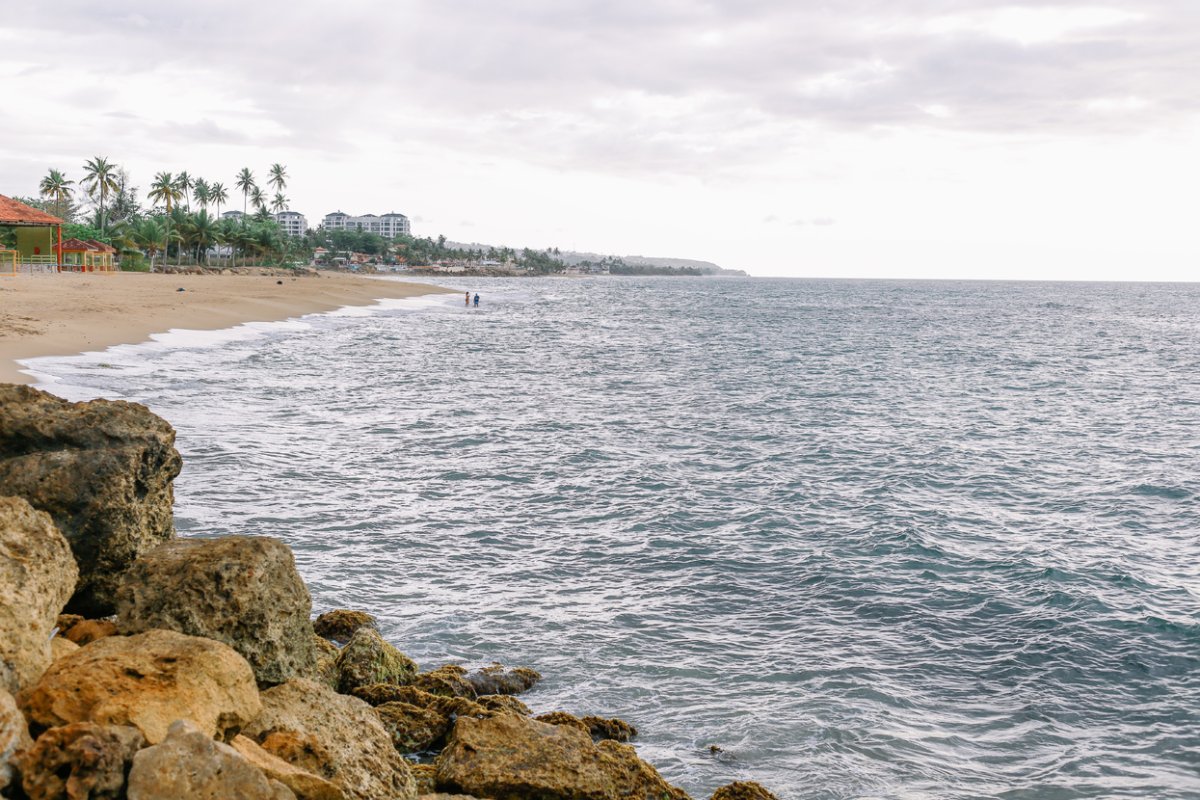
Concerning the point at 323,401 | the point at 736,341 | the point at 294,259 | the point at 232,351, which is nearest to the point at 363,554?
the point at 323,401

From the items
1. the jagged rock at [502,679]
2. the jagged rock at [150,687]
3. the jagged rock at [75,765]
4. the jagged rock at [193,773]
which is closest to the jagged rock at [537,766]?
the jagged rock at [150,687]

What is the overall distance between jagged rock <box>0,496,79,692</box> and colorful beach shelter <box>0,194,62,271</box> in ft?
208

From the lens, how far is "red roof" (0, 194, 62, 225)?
57.1 meters

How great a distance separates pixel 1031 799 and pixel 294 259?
153371mm

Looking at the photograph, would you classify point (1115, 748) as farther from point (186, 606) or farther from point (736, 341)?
point (736, 341)

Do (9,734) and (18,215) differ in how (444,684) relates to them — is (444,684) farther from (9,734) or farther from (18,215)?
(18,215)

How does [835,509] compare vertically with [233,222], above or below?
below

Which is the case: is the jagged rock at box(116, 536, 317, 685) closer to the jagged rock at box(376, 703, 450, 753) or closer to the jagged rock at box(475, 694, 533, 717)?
the jagged rock at box(376, 703, 450, 753)

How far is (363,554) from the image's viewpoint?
46.5 ft

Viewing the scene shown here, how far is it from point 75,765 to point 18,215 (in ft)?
212

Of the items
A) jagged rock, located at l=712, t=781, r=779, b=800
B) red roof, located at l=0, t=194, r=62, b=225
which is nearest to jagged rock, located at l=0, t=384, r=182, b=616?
jagged rock, located at l=712, t=781, r=779, b=800

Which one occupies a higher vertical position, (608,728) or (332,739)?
(332,739)

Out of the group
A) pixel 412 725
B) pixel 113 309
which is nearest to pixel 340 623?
pixel 412 725

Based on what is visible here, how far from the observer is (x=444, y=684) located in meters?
9.57
